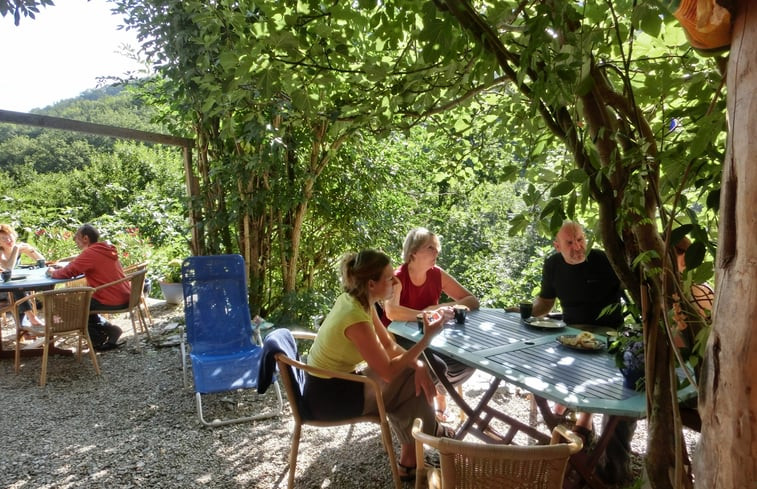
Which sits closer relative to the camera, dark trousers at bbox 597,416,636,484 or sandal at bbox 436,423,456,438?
dark trousers at bbox 597,416,636,484

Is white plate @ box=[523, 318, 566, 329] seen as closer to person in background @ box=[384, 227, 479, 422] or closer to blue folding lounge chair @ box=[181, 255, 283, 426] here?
person in background @ box=[384, 227, 479, 422]

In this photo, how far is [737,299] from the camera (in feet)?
2.24

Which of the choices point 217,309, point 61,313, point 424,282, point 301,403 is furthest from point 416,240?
point 61,313

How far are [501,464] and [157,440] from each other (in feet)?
8.56

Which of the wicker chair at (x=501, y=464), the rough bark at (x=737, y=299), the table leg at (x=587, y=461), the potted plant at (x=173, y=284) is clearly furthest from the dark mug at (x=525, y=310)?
the potted plant at (x=173, y=284)

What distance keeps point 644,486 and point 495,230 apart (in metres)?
6.17

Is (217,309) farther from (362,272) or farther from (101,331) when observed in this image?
(362,272)

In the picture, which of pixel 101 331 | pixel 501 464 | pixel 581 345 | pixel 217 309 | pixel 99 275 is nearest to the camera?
pixel 501 464

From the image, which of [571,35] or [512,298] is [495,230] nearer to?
[512,298]

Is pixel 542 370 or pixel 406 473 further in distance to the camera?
pixel 406 473

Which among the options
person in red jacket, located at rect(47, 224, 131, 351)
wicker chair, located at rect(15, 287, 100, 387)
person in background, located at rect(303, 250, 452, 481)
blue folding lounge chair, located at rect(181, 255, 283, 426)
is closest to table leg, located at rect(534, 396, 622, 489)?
person in background, located at rect(303, 250, 452, 481)

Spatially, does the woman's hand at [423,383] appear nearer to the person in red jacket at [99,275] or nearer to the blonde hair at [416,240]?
the blonde hair at [416,240]

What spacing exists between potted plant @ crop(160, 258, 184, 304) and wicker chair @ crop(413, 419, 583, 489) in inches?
241

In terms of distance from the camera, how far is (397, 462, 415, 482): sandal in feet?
8.55
